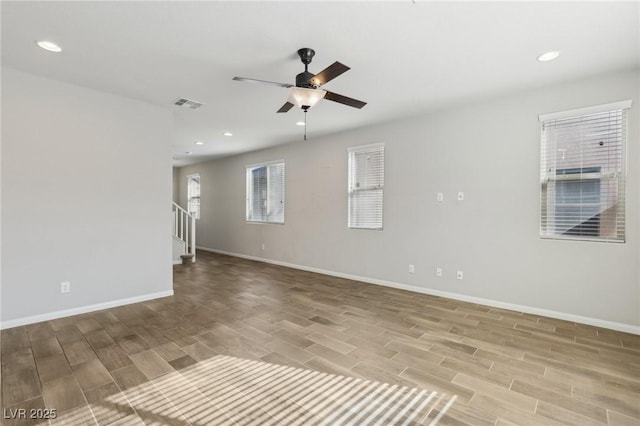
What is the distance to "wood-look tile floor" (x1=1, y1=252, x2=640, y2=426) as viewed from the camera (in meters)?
1.89

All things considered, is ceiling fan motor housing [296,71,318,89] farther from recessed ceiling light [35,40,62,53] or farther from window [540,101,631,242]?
window [540,101,631,242]

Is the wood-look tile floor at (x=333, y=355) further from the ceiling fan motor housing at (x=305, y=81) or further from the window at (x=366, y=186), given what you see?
the ceiling fan motor housing at (x=305, y=81)

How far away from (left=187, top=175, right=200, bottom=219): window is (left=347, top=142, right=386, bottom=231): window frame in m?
5.68

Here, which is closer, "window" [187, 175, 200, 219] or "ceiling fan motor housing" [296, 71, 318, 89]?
"ceiling fan motor housing" [296, 71, 318, 89]

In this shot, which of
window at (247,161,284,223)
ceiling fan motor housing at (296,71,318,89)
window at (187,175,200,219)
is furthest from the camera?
window at (187,175,200,219)

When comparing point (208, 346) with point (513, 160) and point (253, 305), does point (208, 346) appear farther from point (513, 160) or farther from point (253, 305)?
point (513, 160)

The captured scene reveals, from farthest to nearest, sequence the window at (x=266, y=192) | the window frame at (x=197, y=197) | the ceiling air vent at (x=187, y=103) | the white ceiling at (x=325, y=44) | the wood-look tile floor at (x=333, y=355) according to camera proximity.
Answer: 1. the window frame at (x=197, y=197)
2. the window at (x=266, y=192)
3. the ceiling air vent at (x=187, y=103)
4. the white ceiling at (x=325, y=44)
5. the wood-look tile floor at (x=333, y=355)

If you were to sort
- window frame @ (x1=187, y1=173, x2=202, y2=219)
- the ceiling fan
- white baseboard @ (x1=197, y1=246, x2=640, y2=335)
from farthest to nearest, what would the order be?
window frame @ (x1=187, y1=173, x2=202, y2=219), white baseboard @ (x1=197, y1=246, x2=640, y2=335), the ceiling fan

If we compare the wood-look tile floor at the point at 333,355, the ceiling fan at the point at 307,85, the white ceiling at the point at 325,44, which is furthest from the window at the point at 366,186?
the ceiling fan at the point at 307,85

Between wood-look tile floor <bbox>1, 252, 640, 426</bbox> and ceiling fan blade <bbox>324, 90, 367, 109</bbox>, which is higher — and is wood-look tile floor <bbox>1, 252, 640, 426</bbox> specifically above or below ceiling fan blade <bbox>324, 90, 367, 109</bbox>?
below

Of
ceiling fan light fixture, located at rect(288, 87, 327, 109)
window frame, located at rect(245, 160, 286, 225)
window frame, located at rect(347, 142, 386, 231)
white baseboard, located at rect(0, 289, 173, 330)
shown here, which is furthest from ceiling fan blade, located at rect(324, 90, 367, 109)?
window frame, located at rect(245, 160, 286, 225)

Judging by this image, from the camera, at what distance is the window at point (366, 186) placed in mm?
5102

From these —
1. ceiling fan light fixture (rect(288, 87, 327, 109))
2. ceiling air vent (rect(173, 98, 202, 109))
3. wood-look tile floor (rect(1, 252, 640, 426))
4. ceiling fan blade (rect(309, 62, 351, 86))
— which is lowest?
wood-look tile floor (rect(1, 252, 640, 426))

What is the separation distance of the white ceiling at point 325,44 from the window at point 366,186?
1328 millimetres
